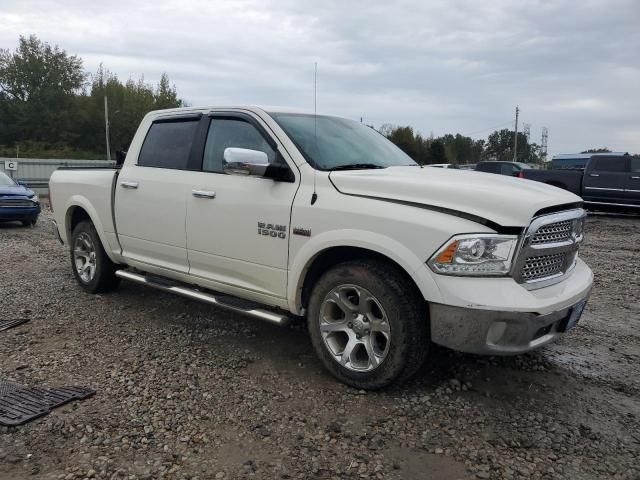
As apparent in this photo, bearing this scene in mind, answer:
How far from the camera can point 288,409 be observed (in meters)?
3.43

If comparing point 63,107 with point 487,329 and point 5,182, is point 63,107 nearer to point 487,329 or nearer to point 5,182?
point 5,182

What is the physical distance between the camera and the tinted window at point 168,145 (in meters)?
4.83

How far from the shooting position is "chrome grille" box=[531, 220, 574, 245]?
10.9 feet

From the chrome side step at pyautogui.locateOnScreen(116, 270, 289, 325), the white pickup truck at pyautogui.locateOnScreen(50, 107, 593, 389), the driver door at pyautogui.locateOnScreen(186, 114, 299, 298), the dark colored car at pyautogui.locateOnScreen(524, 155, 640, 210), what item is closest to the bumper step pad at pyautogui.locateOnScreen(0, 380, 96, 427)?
the chrome side step at pyautogui.locateOnScreen(116, 270, 289, 325)

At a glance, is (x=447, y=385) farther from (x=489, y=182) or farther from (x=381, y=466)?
(x=489, y=182)

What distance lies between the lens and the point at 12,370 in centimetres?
402

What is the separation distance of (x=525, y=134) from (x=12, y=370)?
88.9 meters

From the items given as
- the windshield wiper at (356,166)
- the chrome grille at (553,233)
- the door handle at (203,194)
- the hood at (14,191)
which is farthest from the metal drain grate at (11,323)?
the hood at (14,191)

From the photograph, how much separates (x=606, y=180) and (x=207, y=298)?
14.4 meters

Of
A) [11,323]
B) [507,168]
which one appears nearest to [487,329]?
[11,323]

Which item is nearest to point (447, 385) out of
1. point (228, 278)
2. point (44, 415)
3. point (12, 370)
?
point (228, 278)

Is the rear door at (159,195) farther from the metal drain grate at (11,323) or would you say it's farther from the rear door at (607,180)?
the rear door at (607,180)

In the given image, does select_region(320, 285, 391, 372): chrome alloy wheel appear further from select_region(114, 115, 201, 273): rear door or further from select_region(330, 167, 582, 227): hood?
select_region(114, 115, 201, 273): rear door

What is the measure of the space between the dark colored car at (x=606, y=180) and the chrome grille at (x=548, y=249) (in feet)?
43.2
